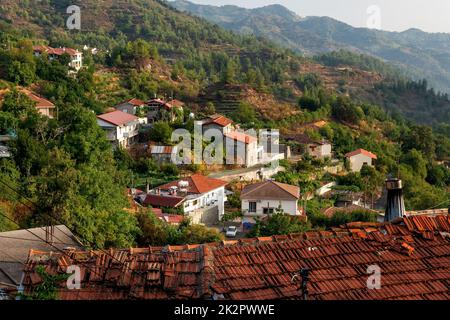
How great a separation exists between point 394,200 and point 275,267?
7.16 feet

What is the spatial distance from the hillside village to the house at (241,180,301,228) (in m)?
0.05

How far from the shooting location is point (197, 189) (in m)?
18.8

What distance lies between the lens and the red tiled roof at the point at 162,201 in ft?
58.0

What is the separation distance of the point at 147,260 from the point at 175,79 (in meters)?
39.5

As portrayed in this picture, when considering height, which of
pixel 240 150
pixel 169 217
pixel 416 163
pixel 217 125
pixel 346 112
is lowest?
pixel 416 163

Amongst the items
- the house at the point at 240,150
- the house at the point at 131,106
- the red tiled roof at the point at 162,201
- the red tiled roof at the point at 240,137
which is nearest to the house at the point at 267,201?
the red tiled roof at the point at 162,201

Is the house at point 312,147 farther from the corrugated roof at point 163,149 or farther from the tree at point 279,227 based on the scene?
the tree at point 279,227

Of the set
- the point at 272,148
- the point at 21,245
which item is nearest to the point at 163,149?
the point at 272,148

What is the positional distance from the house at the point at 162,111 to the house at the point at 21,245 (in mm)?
18335

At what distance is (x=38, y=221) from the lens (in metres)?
11.5

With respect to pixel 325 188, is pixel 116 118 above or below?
above

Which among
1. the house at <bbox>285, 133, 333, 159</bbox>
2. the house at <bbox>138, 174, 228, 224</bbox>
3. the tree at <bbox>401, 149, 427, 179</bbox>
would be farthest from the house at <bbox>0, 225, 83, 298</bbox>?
the tree at <bbox>401, 149, 427, 179</bbox>

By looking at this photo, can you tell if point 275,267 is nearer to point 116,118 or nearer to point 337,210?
point 337,210
